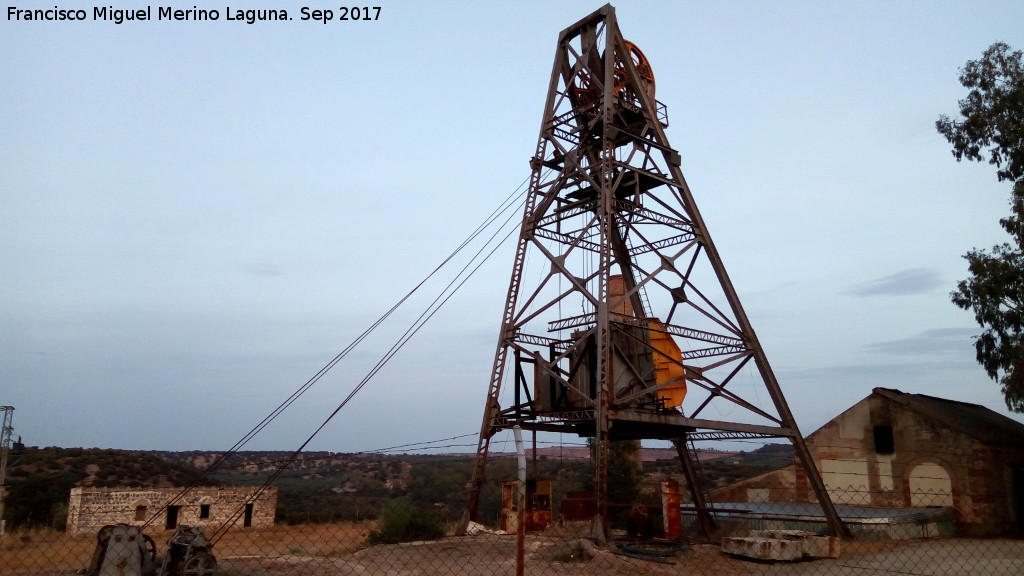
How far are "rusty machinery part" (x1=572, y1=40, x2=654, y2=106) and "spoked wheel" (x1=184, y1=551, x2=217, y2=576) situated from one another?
14.9 m

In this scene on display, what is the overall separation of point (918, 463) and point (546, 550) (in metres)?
17.5

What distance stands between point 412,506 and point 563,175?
31.1ft

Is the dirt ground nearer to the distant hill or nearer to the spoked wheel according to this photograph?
the spoked wheel

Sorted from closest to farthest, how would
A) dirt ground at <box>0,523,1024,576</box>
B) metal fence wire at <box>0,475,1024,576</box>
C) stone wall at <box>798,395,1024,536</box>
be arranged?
1. metal fence wire at <box>0,475,1024,576</box>
2. dirt ground at <box>0,523,1024,576</box>
3. stone wall at <box>798,395,1024,536</box>

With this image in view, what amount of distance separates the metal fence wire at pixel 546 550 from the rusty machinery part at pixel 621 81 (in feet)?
36.8

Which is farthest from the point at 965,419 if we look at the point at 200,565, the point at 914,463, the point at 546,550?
the point at 200,565

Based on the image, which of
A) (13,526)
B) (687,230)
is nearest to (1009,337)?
(687,230)

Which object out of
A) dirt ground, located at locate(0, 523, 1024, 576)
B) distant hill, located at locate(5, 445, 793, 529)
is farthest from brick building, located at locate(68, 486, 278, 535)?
dirt ground, located at locate(0, 523, 1024, 576)

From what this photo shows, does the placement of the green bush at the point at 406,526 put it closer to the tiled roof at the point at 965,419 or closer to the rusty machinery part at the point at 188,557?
the rusty machinery part at the point at 188,557

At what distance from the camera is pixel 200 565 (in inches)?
403

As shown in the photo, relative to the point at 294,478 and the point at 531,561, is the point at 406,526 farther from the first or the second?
the point at 294,478

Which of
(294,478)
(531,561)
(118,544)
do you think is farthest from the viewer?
(294,478)

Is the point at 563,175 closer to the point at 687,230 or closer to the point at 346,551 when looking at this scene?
the point at 687,230

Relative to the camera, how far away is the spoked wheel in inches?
399
